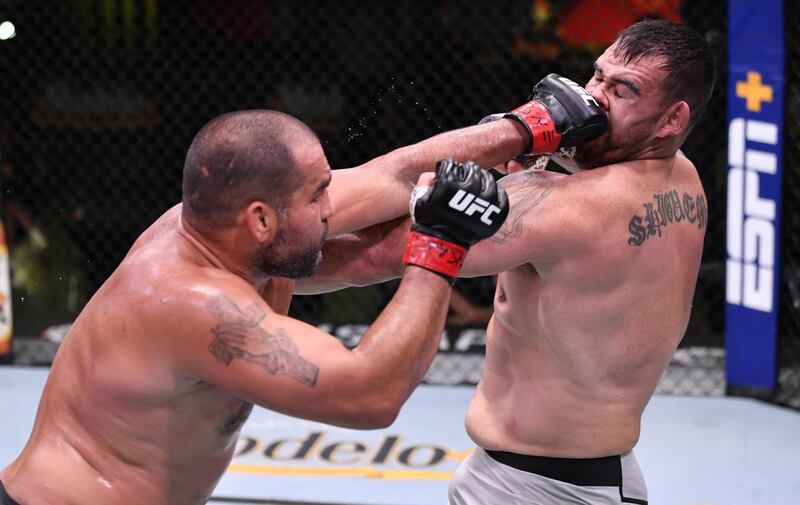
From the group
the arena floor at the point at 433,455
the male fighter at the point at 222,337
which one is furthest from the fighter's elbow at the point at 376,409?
the arena floor at the point at 433,455

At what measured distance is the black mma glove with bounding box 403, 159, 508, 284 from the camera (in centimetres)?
164

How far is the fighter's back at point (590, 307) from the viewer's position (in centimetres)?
189

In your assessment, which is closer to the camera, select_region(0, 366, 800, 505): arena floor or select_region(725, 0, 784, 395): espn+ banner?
select_region(0, 366, 800, 505): arena floor

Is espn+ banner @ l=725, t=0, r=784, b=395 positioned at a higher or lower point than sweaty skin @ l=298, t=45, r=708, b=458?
lower

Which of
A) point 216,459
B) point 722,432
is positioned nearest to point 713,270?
point 722,432

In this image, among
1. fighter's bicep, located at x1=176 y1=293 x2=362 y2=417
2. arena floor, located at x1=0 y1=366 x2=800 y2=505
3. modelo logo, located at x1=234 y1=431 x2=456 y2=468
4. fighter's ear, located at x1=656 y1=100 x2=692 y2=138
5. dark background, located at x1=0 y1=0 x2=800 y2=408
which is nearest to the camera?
fighter's bicep, located at x1=176 y1=293 x2=362 y2=417

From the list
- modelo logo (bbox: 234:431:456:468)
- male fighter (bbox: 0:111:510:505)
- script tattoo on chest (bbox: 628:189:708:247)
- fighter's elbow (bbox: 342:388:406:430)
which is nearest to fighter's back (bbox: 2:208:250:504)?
male fighter (bbox: 0:111:510:505)

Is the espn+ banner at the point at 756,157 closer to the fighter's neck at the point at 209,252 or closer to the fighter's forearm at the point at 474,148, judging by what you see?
the fighter's forearm at the point at 474,148

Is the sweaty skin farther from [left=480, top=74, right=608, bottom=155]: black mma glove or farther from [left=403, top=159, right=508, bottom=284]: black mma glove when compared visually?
[left=403, top=159, right=508, bottom=284]: black mma glove

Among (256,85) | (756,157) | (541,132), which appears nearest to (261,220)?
(541,132)

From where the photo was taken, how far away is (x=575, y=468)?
79.0 inches

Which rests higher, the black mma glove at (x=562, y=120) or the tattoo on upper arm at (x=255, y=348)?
→ the black mma glove at (x=562, y=120)

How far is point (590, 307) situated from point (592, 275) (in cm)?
7

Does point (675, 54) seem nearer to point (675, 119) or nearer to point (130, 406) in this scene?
point (675, 119)
